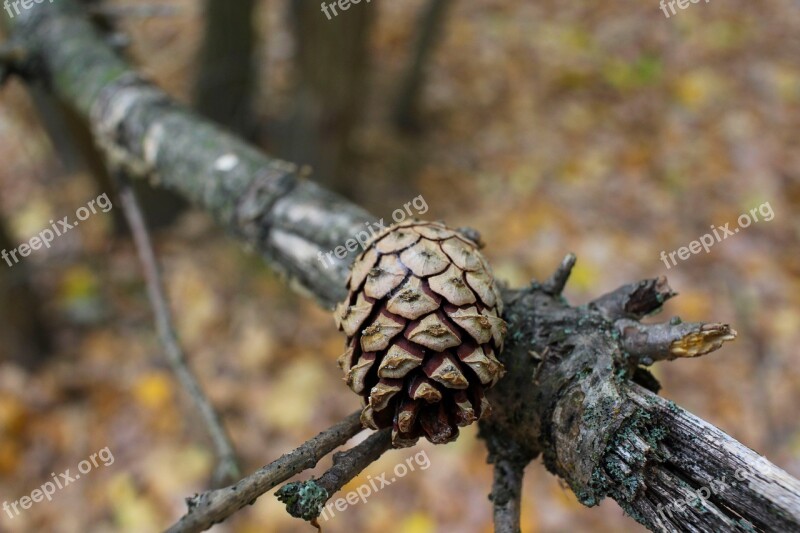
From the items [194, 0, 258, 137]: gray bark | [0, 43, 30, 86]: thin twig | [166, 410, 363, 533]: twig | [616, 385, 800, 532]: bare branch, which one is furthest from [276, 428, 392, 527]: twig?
[194, 0, 258, 137]: gray bark

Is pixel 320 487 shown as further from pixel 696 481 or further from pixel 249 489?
pixel 696 481

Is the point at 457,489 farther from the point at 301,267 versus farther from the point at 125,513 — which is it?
the point at 301,267

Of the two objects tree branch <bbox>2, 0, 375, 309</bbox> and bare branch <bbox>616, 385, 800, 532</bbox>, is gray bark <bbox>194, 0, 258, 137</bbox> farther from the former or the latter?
bare branch <bbox>616, 385, 800, 532</bbox>

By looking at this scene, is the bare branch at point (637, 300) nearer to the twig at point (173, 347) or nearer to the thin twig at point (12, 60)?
the twig at point (173, 347)

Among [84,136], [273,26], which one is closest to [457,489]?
[84,136]

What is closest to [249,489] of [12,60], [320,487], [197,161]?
[320,487]

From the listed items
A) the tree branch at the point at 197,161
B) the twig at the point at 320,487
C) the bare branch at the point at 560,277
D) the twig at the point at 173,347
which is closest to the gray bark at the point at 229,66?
the tree branch at the point at 197,161
